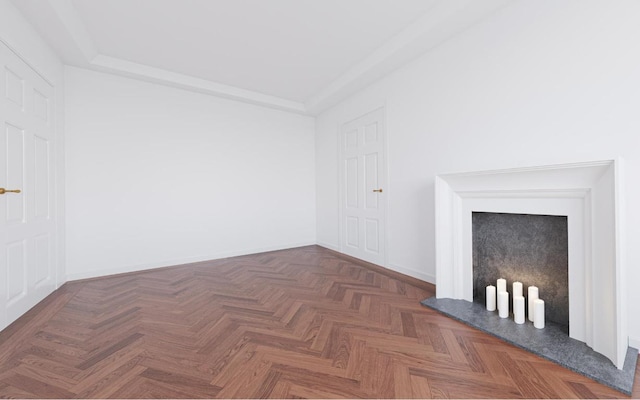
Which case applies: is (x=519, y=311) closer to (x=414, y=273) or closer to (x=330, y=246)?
(x=414, y=273)

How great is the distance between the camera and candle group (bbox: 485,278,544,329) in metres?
1.86

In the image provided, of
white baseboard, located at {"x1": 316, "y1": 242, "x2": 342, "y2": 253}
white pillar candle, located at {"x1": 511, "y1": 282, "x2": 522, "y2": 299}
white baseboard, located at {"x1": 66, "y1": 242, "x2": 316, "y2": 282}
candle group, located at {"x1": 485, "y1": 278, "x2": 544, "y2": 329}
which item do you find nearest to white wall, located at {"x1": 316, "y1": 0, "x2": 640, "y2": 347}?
candle group, located at {"x1": 485, "y1": 278, "x2": 544, "y2": 329}

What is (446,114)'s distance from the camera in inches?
106

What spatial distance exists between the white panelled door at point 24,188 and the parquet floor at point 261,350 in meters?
0.24

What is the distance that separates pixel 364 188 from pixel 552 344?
8.64 feet

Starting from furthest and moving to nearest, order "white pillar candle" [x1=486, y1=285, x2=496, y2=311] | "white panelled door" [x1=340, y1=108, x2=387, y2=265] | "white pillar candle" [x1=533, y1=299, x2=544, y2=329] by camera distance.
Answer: "white panelled door" [x1=340, y1=108, x2=387, y2=265], "white pillar candle" [x1=486, y1=285, x2=496, y2=311], "white pillar candle" [x1=533, y1=299, x2=544, y2=329]

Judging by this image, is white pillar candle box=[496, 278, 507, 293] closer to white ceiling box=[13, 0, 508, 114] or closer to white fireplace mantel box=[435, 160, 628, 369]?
white fireplace mantel box=[435, 160, 628, 369]

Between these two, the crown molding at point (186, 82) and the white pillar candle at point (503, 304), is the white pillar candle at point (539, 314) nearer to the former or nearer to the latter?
the white pillar candle at point (503, 304)

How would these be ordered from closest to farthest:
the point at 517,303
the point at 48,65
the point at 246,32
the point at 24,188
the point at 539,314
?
the point at 539,314, the point at 517,303, the point at 24,188, the point at 48,65, the point at 246,32

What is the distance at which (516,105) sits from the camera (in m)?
2.14

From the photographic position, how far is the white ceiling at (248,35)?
237cm

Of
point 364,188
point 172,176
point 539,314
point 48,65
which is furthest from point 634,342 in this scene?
point 48,65

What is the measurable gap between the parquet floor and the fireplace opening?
57 cm

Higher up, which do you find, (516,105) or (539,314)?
(516,105)
